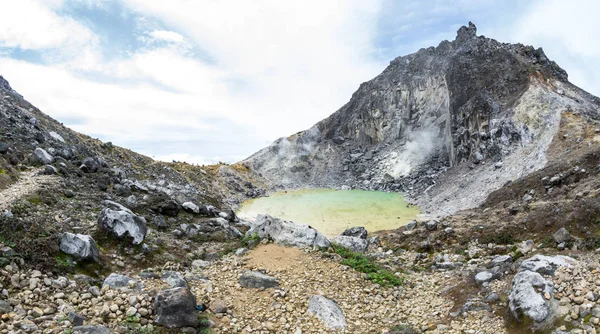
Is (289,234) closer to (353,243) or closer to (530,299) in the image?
(353,243)

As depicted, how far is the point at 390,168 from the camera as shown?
196 feet

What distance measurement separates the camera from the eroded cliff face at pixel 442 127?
1465 inches

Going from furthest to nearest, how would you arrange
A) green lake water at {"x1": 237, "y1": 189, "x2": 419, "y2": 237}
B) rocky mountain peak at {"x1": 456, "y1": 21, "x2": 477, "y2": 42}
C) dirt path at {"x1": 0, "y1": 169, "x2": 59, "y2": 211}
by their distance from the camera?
rocky mountain peak at {"x1": 456, "y1": 21, "x2": 477, "y2": 42} < green lake water at {"x1": 237, "y1": 189, "x2": 419, "y2": 237} < dirt path at {"x1": 0, "y1": 169, "x2": 59, "y2": 211}

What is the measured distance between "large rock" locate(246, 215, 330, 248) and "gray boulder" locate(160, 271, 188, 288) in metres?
3.96

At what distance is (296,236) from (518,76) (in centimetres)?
4333

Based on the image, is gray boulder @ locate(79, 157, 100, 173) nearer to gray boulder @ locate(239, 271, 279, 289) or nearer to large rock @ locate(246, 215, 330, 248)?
large rock @ locate(246, 215, 330, 248)

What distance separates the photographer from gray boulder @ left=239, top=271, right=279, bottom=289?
32.5ft

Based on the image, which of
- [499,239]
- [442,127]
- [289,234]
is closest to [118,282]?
[289,234]

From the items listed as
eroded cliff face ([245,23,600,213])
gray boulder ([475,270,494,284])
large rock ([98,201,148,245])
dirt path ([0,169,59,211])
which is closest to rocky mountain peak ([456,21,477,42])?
eroded cliff face ([245,23,600,213])

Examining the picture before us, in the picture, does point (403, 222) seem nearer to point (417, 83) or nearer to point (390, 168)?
point (390, 168)

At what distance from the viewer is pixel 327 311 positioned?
9133 millimetres

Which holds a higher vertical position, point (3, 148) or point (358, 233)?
point (3, 148)

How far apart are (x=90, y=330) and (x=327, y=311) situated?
17.1 ft

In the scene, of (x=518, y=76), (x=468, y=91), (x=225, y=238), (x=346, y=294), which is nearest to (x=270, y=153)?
(x=468, y=91)
